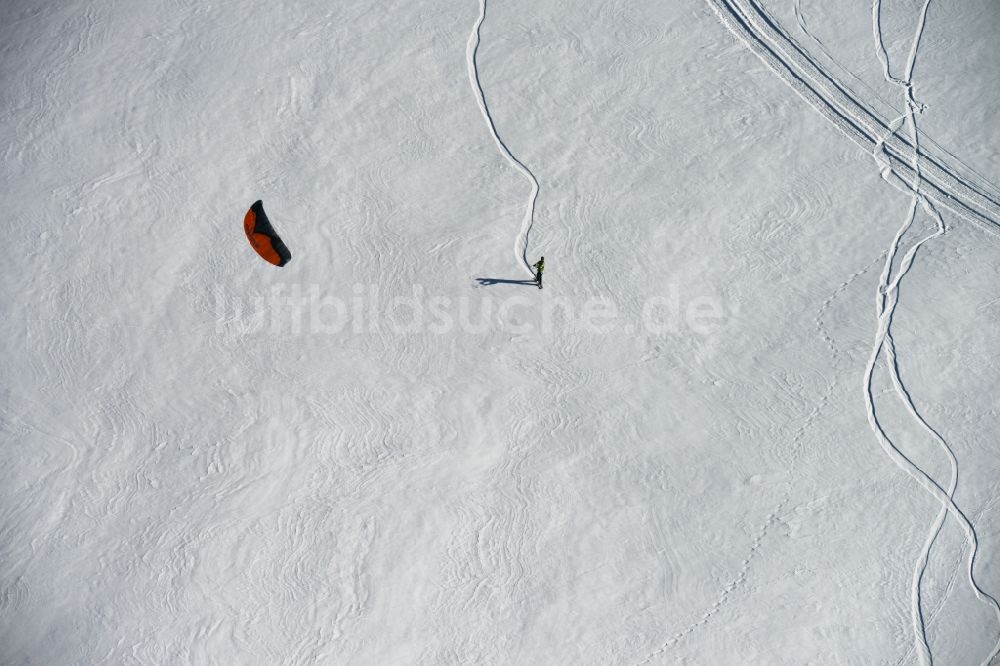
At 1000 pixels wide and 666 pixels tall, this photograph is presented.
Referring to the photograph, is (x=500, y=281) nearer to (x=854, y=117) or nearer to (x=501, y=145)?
(x=501, y=145)

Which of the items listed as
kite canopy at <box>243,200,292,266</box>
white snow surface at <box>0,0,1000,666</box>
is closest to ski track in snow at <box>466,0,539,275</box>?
white snow surface at <box>0,0,1000,666</box>

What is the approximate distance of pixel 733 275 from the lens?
752 cm

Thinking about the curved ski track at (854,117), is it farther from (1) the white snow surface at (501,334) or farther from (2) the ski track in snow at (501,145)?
(2) the ski track in snow at (501,145)

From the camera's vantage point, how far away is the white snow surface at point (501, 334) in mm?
7211

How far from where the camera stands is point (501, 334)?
746 centimetres

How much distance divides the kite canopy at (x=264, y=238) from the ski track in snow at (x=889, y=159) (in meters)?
4.94

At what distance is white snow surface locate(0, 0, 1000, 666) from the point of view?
7211mm

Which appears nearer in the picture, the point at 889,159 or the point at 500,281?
the point at 500,281

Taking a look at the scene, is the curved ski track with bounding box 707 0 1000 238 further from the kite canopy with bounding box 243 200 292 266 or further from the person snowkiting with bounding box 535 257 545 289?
the kite canopy with bounding box 243 200 292 266

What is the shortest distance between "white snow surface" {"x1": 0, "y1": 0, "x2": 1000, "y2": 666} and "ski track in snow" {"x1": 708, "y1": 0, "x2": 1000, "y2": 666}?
3 centimetres

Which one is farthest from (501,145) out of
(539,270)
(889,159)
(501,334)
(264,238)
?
Answer: (889,159)

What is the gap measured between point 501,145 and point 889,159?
3832mm

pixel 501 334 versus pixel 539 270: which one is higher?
pixel 539 270

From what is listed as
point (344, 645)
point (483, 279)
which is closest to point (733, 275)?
point (483, 279)
